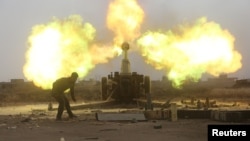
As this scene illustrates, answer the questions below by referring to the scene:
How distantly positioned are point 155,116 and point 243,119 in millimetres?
3853

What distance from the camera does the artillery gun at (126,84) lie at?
112 ft

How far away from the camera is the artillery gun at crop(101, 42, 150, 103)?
34.3 metres

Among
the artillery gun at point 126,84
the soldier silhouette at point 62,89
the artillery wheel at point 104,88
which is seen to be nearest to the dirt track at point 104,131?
the soldier silhouette at point 62,89

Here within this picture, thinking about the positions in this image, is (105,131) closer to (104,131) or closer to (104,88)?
(104,131)

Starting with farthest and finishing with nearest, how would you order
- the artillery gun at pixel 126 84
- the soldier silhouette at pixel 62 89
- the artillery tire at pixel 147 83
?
the artillery tire at pixel 147 83
the artillery gun at pixel 126 84
the soldier silhouette at pixel 62 89

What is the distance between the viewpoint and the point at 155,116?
19781mm

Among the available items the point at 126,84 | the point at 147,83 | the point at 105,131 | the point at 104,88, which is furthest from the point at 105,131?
the point at 104,88

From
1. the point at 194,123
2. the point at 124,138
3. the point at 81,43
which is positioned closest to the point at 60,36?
the point at 81,43

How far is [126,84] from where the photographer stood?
34312 millimetres

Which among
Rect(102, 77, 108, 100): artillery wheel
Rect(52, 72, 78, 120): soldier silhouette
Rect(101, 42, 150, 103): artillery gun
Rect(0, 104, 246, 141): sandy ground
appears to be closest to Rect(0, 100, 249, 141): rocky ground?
Rect(0, 104, 246, 141): sandy ground

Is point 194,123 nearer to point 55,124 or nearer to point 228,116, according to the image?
point 228,116

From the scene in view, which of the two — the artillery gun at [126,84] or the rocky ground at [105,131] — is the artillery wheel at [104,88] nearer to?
the artillery gun at [126,84]

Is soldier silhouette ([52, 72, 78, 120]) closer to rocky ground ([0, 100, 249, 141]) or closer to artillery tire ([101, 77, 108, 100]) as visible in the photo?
rocky ground ([0, 100, 249, 141])

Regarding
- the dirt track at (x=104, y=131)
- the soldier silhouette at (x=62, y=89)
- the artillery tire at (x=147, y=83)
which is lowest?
the dirt track at (x=104, y=131)
